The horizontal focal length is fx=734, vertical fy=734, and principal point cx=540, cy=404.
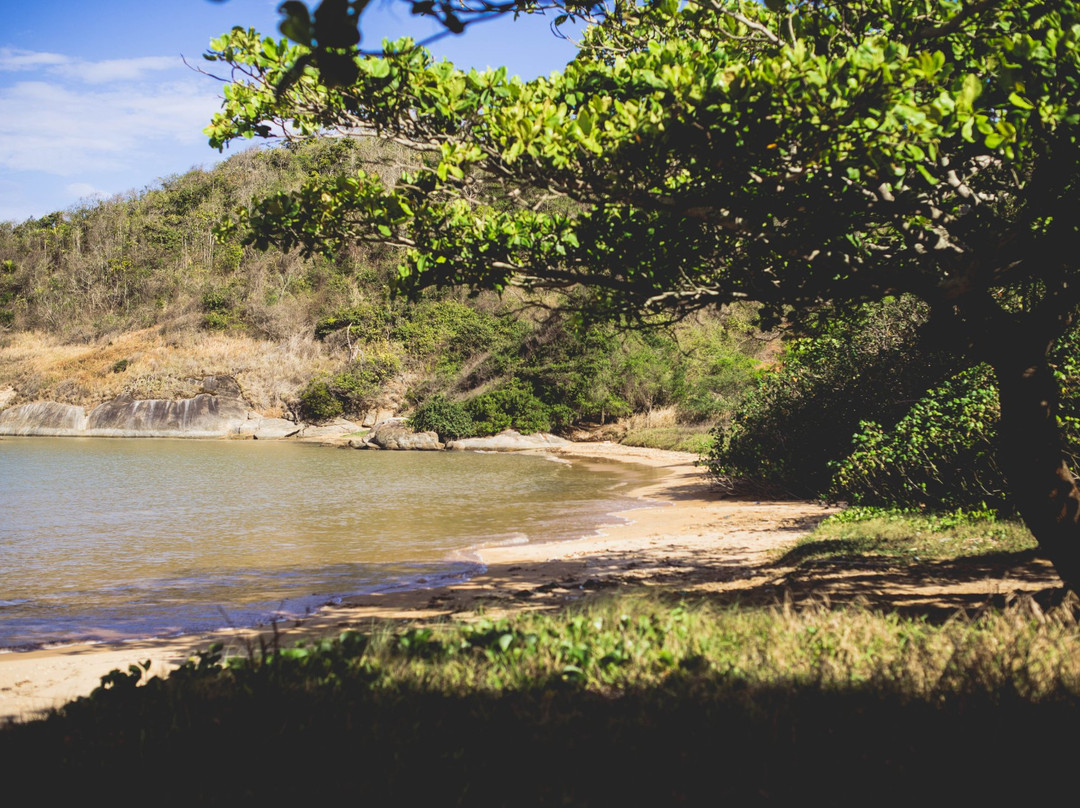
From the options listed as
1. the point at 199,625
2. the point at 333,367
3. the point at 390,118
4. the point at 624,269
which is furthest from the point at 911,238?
the point at 333,367

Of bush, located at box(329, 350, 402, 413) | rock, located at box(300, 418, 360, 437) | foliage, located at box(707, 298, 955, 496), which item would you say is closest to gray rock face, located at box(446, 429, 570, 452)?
bush, located at box(329, 350, 402, 413)

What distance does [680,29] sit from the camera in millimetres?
6938

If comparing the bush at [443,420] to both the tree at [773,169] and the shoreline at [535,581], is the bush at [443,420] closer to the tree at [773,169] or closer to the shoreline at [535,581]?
the shoreline at [535,581]

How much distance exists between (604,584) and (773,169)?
4263 millimetres

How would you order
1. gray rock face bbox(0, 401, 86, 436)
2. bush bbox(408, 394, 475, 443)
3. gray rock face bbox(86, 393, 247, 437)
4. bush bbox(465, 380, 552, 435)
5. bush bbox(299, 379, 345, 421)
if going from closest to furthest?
bush bbox(408, 394, 475, 443) → bush bbox(465, 380, 552, 435) → gray rock face bbox(86, 393, 247, 437) → bush bbox(299, 379, 345, 421) → gray rock face bbox(0, 401, 86, 436)

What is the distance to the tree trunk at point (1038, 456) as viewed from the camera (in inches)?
170

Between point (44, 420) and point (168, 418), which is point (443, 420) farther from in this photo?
point (44, 420)

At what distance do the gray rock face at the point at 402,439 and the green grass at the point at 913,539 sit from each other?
73.9ft

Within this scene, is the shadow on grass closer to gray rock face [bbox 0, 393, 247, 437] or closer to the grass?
the grass

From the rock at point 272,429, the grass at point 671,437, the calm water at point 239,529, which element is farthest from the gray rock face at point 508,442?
the rock at point 272,429

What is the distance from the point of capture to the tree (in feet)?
12.9

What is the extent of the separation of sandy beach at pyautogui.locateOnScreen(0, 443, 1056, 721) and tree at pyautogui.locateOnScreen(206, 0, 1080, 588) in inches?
61.2

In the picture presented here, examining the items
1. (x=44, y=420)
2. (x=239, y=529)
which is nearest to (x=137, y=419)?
(x=44, y=420)

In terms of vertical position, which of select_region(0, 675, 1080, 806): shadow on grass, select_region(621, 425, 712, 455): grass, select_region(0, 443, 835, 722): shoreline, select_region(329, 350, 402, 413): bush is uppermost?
select_region(329, 350, 402, 413): bush
